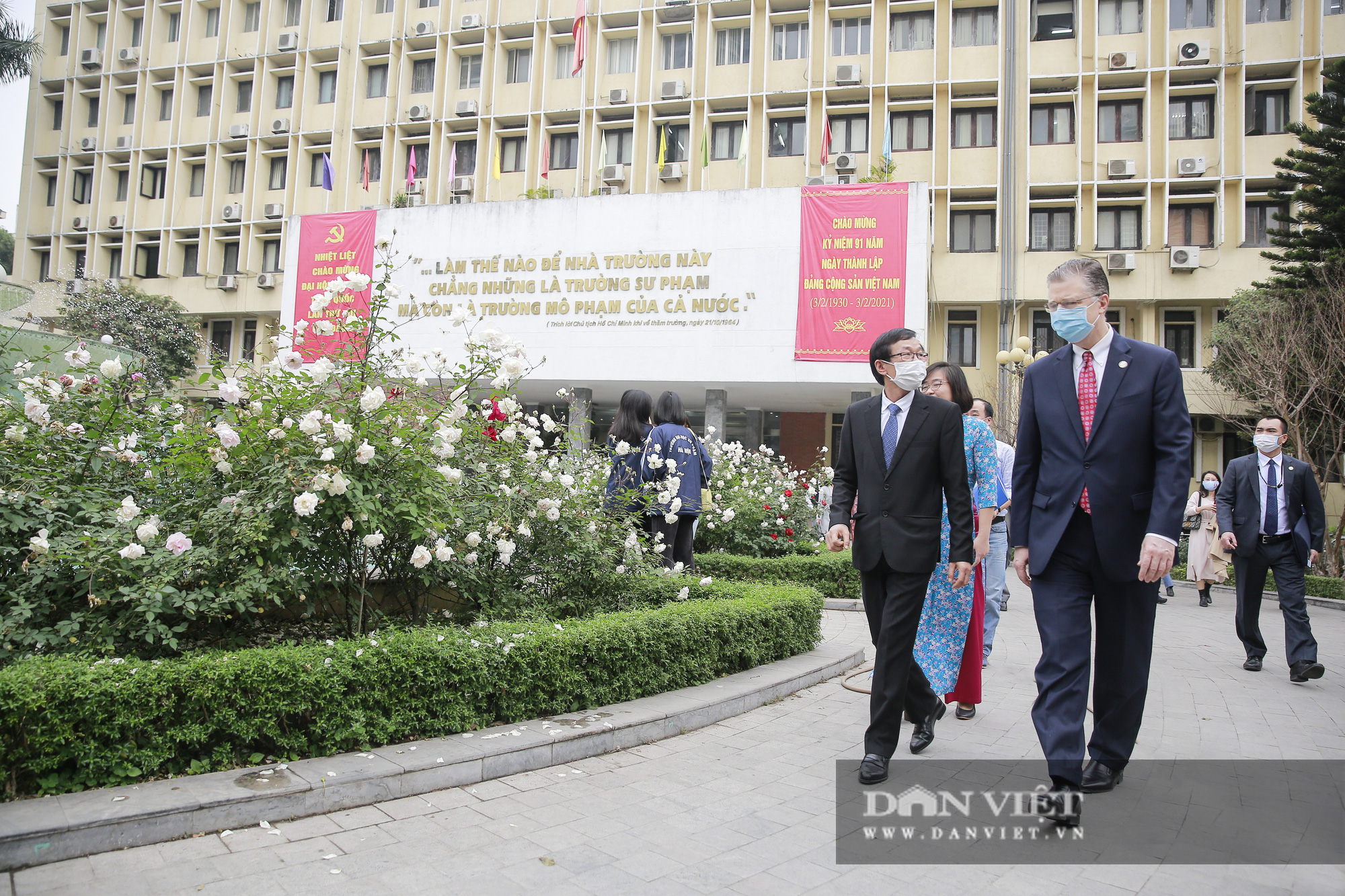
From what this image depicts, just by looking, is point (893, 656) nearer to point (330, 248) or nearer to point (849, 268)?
point (849, 268)

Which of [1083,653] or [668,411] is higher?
[668,411]

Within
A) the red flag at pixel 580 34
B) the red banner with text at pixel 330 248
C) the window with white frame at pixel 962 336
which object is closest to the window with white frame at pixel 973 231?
the window with white frame at pixel 962 336

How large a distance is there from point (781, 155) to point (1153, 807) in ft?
87.5

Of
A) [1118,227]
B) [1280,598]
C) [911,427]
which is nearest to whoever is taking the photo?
[911,427]

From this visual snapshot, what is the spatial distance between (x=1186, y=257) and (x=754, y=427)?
13.2 meters

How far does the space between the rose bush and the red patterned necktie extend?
2878 mm

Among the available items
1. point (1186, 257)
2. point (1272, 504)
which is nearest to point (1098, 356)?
point (1272, 504)

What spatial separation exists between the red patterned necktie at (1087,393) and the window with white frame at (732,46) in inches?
1075

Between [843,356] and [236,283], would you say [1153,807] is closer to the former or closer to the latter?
[843,356]

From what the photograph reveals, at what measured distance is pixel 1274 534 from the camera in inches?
249

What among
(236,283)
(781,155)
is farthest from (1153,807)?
(236,283)

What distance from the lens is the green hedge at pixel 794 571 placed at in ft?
31.6

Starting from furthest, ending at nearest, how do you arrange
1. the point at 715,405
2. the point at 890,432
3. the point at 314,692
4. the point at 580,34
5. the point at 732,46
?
the point at 732,46 < the point at 580,34 < the point at 715,405 < the point at 890,432 < the point at 314,692

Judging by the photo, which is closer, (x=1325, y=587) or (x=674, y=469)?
(x=674, y=469)
